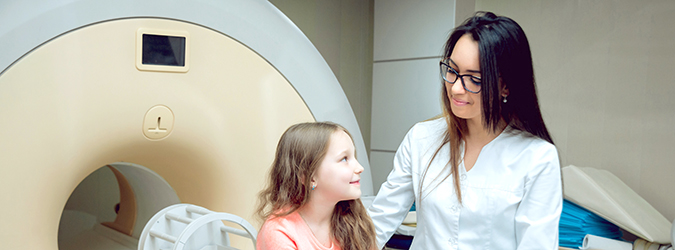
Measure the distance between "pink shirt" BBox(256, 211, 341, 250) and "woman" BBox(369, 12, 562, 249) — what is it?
0.85 feet

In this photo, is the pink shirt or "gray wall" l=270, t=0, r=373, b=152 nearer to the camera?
the pink shirt

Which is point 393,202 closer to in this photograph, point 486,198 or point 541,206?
point 486,198

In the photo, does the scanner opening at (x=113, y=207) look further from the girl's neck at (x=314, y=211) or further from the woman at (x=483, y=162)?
the woman at (x=483, y=162)

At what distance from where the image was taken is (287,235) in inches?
36.7

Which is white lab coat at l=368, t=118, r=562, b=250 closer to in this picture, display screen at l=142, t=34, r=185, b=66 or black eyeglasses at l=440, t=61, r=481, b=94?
black eyeglasses at l=440, t=61, r=481, b=94

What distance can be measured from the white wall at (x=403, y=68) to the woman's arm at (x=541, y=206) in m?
1.13

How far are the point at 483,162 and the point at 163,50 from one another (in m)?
0.74

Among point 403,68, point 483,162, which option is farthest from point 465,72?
point 403,68

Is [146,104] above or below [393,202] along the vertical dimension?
above

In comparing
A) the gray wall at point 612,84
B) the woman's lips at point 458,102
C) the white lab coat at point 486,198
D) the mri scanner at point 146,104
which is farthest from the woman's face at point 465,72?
the gray wall at point 612,84

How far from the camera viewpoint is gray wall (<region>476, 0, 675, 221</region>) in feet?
5.68

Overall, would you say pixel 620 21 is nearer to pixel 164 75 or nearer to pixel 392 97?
pixel 392 97

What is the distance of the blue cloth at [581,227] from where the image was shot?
1.55m

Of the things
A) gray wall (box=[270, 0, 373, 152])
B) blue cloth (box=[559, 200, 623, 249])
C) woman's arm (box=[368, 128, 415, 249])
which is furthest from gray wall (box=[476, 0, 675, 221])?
woman's arm (box=[368, 128, 415, 249])
